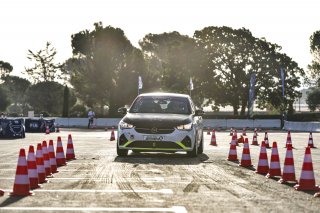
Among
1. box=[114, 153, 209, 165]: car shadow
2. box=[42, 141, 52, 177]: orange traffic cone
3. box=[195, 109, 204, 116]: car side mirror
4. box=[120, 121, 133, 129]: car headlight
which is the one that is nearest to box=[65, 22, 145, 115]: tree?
box=[195, 109, 204, 116]: car side mirror

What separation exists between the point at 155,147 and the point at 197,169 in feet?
9.49

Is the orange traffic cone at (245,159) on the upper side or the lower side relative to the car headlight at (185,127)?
lower

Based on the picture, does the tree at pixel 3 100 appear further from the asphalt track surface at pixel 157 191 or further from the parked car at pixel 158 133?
the asphalt track surface at pixel 157 191

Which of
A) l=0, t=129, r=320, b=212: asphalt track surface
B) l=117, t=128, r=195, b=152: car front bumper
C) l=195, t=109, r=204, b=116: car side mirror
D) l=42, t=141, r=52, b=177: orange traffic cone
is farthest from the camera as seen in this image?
l=195, t=109, r=204, b=116: car side mirror

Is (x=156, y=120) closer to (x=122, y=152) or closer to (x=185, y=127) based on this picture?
(x=185, y=127)

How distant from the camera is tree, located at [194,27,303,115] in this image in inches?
2987

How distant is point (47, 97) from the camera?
337 ft

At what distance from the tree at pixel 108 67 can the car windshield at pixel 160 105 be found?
62373 mm

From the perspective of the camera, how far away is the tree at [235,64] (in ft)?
249

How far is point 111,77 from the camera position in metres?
81.1

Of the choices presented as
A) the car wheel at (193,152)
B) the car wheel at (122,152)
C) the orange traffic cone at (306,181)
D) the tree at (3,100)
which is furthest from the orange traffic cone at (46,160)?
the tree at (3,100)

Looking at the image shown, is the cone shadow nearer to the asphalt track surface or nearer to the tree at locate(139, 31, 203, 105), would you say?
the asphalt track surface

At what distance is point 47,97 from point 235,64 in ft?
122

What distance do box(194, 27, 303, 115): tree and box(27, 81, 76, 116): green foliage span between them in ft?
93.3
